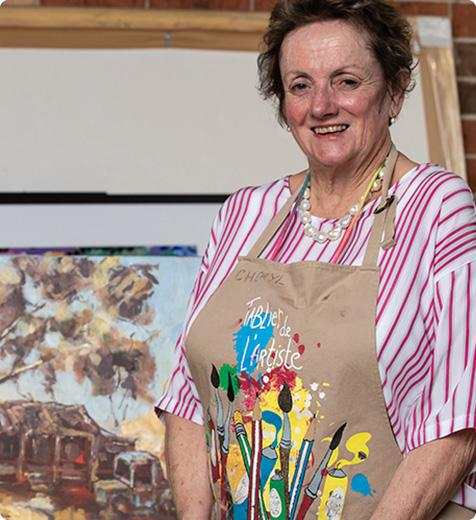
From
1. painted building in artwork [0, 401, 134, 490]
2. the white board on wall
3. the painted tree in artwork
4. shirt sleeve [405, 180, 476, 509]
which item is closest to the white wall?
the white board on wall

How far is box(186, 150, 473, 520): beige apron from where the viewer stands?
78.9 inches

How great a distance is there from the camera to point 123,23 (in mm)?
3639

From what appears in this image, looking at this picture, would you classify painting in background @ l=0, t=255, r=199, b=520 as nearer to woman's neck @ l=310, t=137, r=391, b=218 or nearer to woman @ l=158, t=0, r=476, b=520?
woman @ l=158, t=0, r=476, b=520

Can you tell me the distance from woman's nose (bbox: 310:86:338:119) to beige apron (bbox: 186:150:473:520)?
12 cm

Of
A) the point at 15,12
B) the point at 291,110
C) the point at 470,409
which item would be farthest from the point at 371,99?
the point at 15,12

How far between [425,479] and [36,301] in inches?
56.1

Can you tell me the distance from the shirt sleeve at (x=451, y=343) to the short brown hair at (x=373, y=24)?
29 cm

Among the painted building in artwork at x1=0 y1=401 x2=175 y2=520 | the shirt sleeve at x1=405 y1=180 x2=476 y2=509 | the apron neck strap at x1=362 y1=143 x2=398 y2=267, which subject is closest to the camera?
the shirt sleeve at x1=405 y1=180 x2=476 y2=509

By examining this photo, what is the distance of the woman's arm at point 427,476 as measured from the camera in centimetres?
194

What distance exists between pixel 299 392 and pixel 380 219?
282mm

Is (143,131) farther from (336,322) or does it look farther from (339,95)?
(336,322)

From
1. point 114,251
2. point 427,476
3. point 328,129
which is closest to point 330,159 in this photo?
point 328,129

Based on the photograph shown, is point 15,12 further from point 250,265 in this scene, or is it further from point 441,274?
point 441,274

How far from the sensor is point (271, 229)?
2.24 metres
